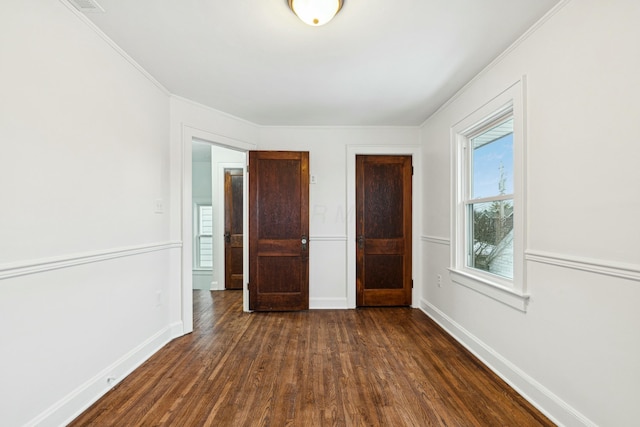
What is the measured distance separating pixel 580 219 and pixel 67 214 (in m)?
2.82

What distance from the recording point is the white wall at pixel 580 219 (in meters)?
1.35

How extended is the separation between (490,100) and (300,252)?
2511 millimetres

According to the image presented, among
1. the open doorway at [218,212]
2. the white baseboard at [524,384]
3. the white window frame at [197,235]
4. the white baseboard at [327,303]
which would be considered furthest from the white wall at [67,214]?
the white window frame at [197,235]

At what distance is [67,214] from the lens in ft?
5.65

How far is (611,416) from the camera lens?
4.63ft

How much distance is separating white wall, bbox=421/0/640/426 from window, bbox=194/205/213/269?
15.7 feet

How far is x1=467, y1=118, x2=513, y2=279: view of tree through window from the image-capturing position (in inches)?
90.2

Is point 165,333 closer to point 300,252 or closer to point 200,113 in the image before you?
point 300,252

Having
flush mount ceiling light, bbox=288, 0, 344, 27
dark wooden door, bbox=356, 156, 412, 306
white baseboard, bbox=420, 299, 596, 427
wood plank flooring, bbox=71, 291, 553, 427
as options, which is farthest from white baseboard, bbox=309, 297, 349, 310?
flush mount ceiling light, bbox=288, 0, 344, 27

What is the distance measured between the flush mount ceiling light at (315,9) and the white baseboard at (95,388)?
2.54 meters

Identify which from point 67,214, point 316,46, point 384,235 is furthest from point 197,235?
point 316,46

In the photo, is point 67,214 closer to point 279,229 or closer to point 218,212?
point 279,229

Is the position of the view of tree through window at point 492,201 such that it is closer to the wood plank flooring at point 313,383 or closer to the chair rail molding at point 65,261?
the wood plank flooring at point 313,383

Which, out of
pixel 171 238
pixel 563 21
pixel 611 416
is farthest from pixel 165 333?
pixel 563 21
